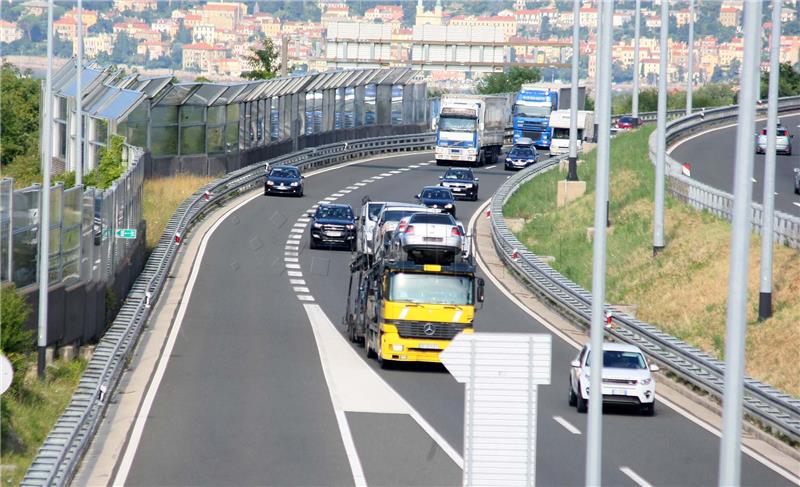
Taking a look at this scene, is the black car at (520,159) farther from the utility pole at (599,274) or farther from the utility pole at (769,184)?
the utility pole at (599,274)

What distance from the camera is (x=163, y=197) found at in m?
56.1

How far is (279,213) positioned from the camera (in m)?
57.3

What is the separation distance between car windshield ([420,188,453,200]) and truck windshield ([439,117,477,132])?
60.7 feet

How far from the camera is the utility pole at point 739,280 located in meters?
11.7

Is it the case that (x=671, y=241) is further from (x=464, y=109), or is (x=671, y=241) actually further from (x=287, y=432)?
(x=464, y=109)

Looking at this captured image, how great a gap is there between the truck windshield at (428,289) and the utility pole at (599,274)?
10323 mm

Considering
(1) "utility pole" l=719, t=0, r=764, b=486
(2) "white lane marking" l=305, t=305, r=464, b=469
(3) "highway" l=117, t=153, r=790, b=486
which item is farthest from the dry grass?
(1) "utility pole" l=719, t=0, r=764, b=486

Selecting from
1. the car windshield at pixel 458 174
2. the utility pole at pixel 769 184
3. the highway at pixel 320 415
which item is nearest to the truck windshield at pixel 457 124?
the car windshield at pixel 458 174

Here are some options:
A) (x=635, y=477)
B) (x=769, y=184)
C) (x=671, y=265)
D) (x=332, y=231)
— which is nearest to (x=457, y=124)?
(x=332, y=231)

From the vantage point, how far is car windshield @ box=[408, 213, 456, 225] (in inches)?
1273

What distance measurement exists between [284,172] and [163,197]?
7.76 metres

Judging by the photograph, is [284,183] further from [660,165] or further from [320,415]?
[320,415]

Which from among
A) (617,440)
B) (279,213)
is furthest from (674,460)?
(279,213)

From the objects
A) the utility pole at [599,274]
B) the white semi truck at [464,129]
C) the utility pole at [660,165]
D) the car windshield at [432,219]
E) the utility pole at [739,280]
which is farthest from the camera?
the white semi truck at [464,129]
